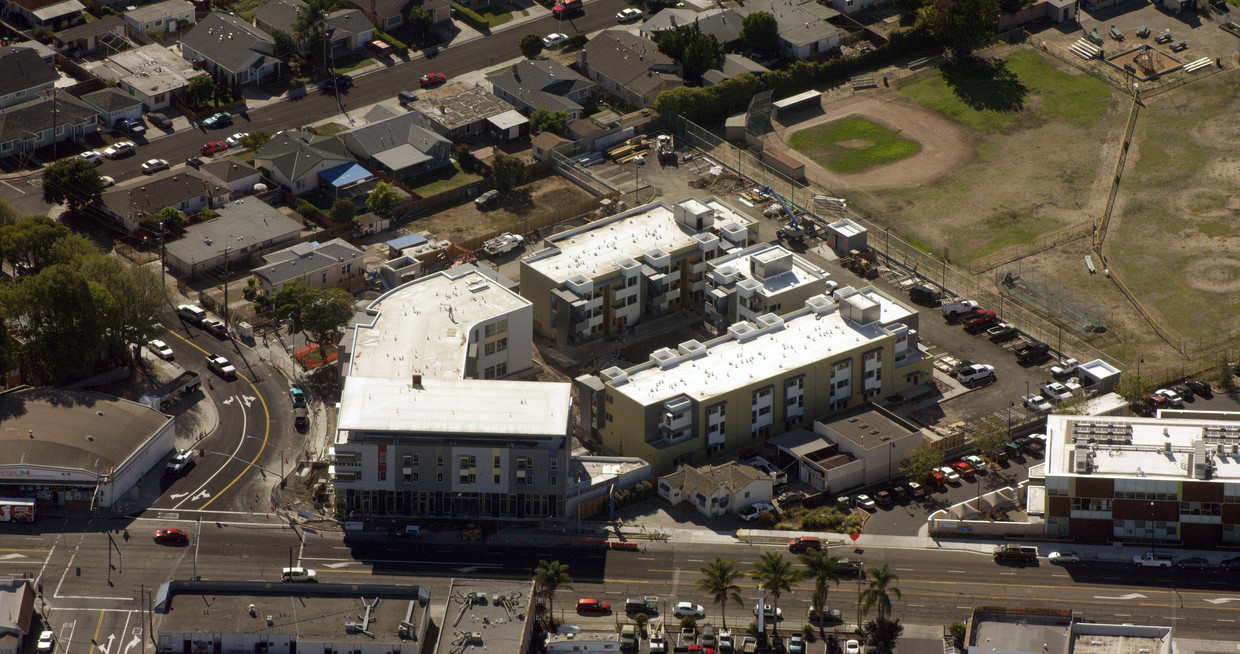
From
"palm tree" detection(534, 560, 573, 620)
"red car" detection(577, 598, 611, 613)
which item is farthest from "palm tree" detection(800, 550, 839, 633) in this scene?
"palm tree" detection(534, 560, 573, 620)

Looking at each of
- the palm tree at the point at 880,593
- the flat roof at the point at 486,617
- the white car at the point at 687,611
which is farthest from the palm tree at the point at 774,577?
the flat roof at the point at 486,617

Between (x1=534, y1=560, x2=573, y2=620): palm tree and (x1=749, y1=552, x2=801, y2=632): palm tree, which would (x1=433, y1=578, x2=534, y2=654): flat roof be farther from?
(x1=749, y1=552, x2=801, y2=632): palm tree

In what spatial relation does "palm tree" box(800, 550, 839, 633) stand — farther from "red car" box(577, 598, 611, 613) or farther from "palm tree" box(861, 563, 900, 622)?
"red car" box(577, 598, 611, 613)

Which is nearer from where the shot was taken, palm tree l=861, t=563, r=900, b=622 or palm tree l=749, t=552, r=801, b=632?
palm tree l=861, t=563, r=900, b=622

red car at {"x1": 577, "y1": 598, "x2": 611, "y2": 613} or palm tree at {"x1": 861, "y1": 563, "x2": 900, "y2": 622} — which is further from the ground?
palm tree at {"x1": 861, "y1": 563, "x2": 900, "y2": 622}

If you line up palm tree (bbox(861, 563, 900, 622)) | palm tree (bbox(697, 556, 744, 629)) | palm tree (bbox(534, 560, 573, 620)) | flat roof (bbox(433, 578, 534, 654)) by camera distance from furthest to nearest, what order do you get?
palm tree (bbox(697, 556, 744, 629))
palm tree (bbox(534, 560, 573, 620))
palm tree (bbox(861, 563, 900, 622))
flat roof (bbox(433, 578, 534, 654))

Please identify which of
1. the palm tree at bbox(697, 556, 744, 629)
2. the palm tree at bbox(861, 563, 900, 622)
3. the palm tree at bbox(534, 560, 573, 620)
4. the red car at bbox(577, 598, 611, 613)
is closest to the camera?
the palm tree at bbox(861, 563, 900, 622)

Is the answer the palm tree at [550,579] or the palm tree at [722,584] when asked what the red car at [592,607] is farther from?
the palm tree at [722,584]

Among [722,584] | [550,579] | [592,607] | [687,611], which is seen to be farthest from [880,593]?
[550,579]
